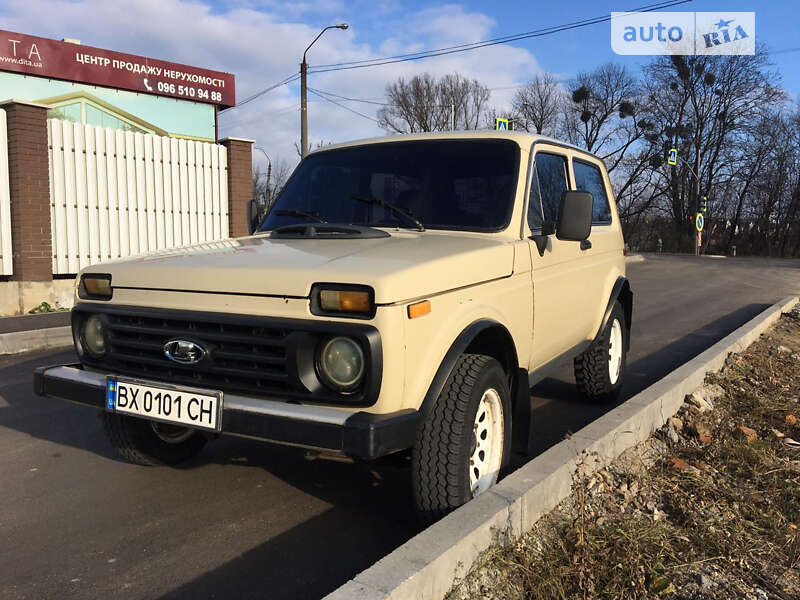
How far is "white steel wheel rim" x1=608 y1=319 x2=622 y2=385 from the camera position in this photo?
5250 mm

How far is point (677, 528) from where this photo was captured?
2896mm

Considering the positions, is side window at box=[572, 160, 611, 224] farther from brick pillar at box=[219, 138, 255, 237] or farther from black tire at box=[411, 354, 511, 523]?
brick pillar at box=[219, 138, 255, 237]

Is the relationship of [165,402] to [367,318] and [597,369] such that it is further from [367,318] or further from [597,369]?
[597,369]

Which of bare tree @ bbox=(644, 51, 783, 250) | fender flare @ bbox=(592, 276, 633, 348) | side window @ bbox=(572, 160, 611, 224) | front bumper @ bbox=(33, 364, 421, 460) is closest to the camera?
front bumper @ bbox=(33, 364, 421, 460)

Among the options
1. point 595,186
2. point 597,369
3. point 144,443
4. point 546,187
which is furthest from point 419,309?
point 595,186

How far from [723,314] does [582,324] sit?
7995mm

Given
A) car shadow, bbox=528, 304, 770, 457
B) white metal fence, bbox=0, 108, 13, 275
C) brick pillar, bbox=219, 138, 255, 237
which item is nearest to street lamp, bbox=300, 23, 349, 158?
brick pillar, bbox=219, 138, 255, 237

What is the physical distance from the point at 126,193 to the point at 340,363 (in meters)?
11.0

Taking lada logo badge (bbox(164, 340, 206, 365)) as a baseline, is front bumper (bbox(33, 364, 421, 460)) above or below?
below

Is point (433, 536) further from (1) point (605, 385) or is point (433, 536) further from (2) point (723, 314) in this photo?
(2) point (723, 314)

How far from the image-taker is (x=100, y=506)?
3.33m

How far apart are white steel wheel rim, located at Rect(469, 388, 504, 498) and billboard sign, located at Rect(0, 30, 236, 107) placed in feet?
88.3

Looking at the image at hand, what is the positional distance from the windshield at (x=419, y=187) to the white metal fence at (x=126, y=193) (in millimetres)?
8551

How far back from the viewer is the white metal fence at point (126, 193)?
1124cm
